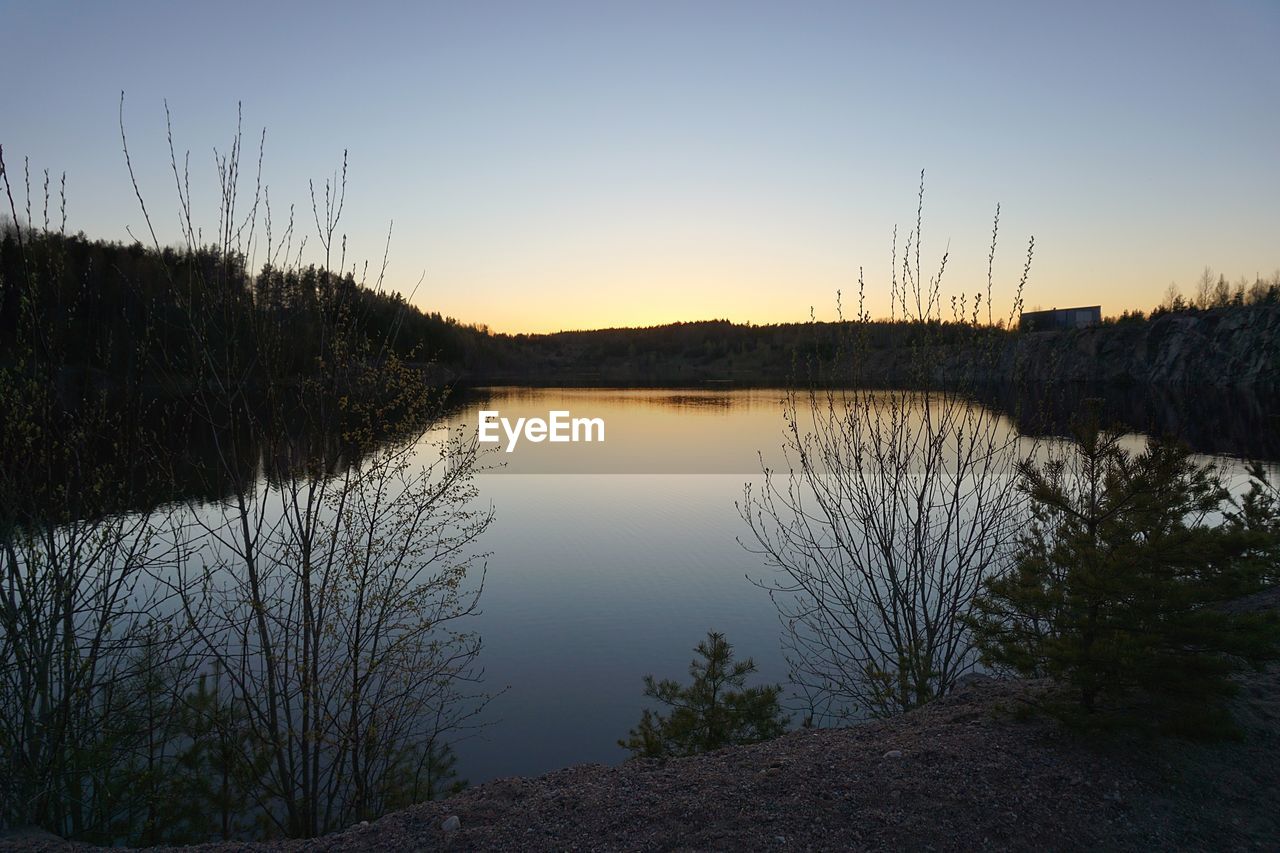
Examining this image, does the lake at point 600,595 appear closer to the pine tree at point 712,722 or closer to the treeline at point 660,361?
the pine tree at point 712,722

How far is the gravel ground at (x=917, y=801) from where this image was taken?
381 cm

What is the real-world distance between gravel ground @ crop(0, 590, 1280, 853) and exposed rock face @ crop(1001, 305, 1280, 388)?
5399 cm

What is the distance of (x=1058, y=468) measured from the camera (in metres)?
6.87

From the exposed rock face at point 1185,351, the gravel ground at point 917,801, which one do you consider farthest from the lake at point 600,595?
the exposed rock face at point 1185,351

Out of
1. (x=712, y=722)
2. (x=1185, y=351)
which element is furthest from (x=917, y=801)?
(x=1185, y=351)

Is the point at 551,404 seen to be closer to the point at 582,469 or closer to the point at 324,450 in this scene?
the point at 582,469

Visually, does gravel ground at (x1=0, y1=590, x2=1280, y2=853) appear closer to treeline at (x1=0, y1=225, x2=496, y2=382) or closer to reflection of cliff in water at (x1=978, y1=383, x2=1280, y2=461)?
reflection of cliff in water at (x1=978, y1=383, x2=1280, y2=461)

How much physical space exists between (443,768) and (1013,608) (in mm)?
5490

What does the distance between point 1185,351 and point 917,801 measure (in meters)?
77.7

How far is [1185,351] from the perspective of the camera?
65.4 m

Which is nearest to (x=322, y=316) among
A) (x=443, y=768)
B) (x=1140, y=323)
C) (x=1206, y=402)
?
(x=443, y=768)

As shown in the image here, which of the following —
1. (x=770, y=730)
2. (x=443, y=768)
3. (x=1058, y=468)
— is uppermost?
(x=1058, y=468)

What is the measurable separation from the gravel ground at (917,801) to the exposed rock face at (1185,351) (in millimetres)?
53987

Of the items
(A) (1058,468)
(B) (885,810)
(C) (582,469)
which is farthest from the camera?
(C) (582,469)
